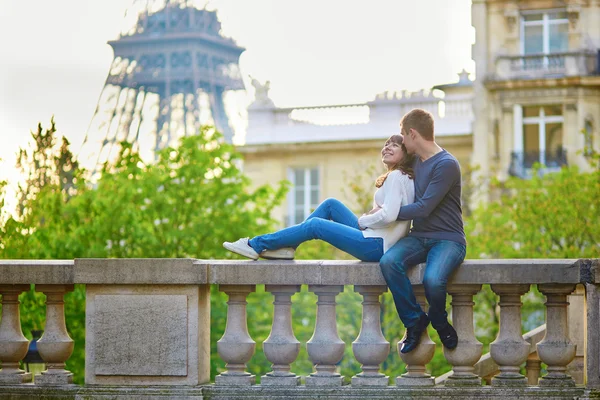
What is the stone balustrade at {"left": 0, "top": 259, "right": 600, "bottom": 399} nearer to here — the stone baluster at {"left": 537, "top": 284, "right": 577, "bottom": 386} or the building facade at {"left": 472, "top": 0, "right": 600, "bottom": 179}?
the stone baluster at {"left": 537, "top": 284, "right": 577, "bottom": 386}

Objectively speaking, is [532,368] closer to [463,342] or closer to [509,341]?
[509,341]

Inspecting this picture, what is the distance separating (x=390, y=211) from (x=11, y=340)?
2839 millimetres

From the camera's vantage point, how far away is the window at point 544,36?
44719mm

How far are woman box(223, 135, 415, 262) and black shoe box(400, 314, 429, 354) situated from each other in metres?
0.56

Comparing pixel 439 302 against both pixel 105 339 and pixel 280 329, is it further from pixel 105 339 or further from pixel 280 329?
pixel 105 339

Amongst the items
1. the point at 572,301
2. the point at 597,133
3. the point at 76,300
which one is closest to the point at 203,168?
the point at 76,300

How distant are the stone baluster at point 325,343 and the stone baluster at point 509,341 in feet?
3.49

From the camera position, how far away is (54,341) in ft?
29.1

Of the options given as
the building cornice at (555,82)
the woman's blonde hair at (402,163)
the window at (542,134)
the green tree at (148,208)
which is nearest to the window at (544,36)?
the building cornice at (555,82)

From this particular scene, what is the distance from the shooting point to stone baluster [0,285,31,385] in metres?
8.92

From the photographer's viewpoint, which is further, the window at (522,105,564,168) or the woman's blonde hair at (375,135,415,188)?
the window at (522,105,564,168)

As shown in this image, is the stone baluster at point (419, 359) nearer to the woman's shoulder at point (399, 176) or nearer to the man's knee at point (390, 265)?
the man's knee at point (390, 265)

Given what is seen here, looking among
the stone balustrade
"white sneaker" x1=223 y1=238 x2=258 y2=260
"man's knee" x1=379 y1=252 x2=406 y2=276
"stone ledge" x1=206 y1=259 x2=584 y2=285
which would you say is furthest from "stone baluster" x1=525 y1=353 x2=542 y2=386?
"white sneaker" x1=223 y1=238 x2=258 y2=260

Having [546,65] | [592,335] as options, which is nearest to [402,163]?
[592,335]
